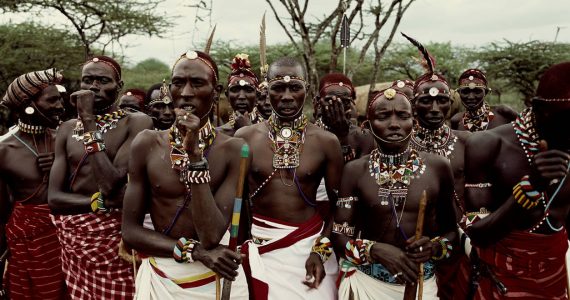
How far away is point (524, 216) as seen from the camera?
3.44 meters

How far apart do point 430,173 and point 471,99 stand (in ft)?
11.5

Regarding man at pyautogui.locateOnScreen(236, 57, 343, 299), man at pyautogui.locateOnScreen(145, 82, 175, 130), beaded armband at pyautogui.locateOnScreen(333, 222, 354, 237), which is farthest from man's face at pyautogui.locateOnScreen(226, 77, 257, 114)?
beaded armband at pyautogui.locateOnScreen(333, 222, 354, 237)

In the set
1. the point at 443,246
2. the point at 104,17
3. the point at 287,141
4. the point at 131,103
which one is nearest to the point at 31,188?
the point at 287,141

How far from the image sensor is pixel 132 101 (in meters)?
7.57

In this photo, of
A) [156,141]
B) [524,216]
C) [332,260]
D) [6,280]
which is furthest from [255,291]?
[6,280]

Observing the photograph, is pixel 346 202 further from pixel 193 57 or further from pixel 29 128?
pixel 29 128

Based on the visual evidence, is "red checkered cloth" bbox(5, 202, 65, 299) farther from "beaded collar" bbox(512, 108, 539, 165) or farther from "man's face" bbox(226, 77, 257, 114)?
"beaded collar" bbox(512, 108, 539, 165)

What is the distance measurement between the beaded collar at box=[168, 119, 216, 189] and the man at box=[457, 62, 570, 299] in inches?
65.3

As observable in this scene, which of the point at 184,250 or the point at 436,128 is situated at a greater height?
the point at 436,128

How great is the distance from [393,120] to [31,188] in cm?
323

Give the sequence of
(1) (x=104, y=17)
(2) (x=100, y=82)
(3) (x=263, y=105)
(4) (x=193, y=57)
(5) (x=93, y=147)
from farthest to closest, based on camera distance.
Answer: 1. (1) (x=104, y=17)
2. (3) (x=263, y=105)
3. (2) (x=100, y=82)
4. (5) (x=93, y=147)
5. (4) (x=193, y=57)

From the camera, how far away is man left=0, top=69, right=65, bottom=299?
16.8 feet

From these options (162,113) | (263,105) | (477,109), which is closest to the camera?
(162,113)

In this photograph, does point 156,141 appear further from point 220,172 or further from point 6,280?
point 6,280
